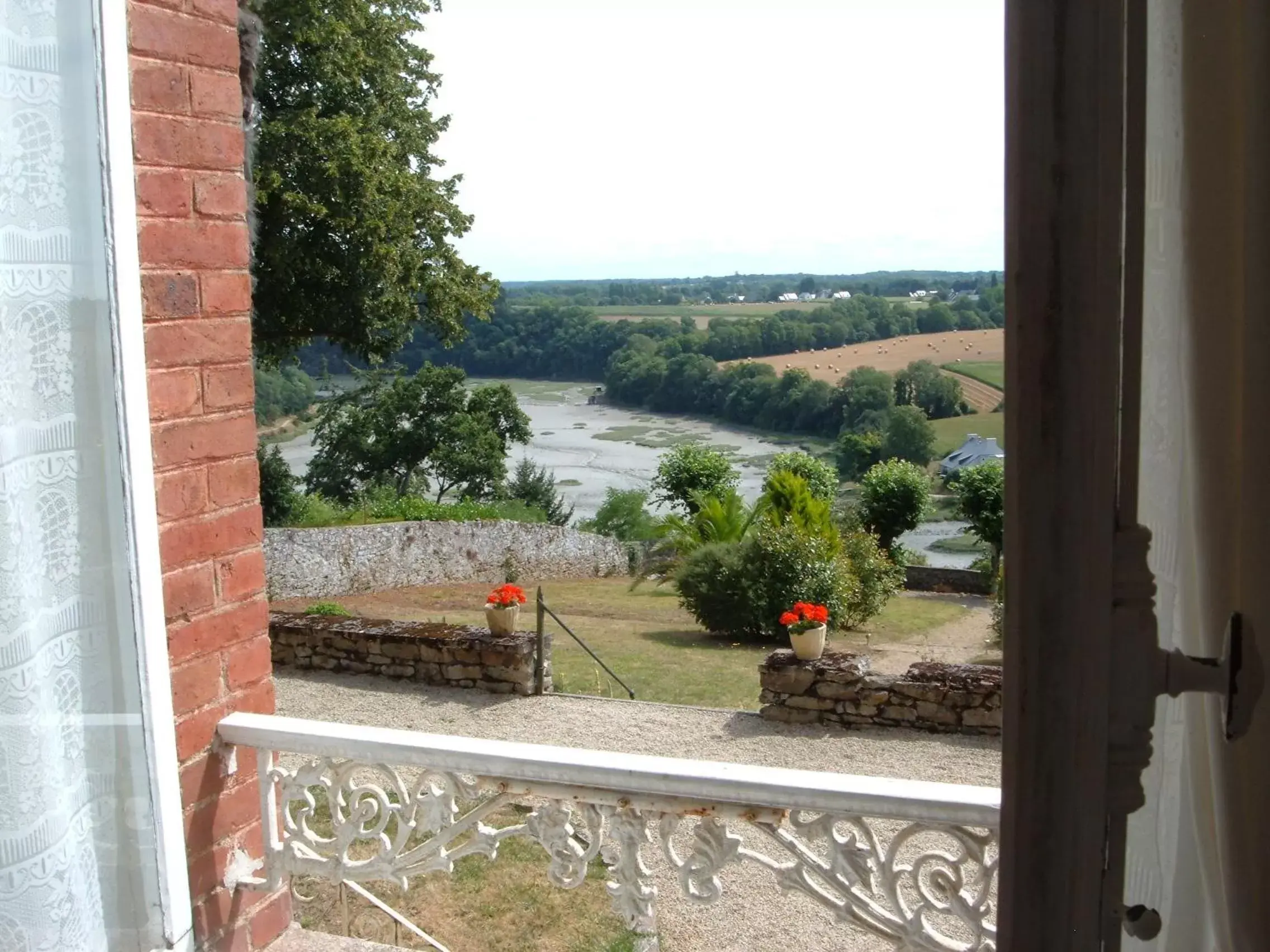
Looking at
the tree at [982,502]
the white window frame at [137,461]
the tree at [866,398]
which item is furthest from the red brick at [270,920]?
the tree at [866,398]

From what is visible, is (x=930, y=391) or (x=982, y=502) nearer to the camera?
(x=982, y=502)

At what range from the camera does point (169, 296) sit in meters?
1.77

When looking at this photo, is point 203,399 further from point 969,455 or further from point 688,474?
point 969,455

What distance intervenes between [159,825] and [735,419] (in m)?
35.6

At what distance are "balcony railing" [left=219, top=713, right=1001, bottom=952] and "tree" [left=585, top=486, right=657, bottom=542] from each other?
73.9 feet

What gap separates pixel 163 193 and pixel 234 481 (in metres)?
0.49

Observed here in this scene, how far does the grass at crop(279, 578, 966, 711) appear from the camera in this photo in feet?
28.9

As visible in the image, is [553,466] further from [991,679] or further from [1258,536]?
[1258,536]

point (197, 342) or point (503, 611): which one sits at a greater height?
point (197, 342)

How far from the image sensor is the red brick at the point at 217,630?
182cm

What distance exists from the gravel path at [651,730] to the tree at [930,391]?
82.0 ft

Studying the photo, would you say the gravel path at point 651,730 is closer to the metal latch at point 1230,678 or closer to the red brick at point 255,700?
the red brick at point 255,700

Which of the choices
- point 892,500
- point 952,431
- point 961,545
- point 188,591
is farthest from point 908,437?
point 188,591

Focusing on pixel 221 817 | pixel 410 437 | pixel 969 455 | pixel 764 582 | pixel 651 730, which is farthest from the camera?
pixel 410 437
